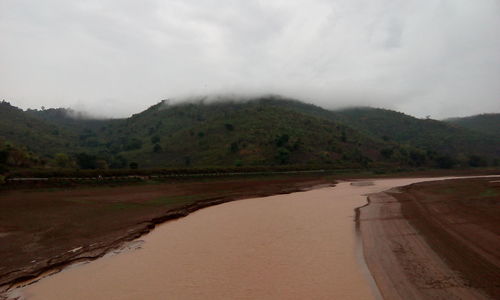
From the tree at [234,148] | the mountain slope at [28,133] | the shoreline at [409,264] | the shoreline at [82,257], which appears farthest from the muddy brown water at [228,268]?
the mountain slope at [28,133]

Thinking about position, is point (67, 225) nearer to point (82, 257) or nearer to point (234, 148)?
point (82, 257)

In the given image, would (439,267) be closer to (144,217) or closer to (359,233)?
(359,233)

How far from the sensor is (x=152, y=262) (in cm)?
1541

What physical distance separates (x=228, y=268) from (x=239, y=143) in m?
93.6

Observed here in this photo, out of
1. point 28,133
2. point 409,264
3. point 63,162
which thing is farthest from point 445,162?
point 28,133

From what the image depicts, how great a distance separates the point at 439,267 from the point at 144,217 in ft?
68.4

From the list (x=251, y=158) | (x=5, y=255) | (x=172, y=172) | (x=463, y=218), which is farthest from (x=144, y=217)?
(x=251, y=158)

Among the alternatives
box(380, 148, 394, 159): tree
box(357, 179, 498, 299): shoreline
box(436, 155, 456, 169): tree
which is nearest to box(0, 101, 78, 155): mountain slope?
box(357, 179, 498, 299): shoreline

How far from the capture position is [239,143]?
107562 millimetres

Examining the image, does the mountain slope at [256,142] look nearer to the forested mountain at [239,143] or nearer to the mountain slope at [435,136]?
the forested mountain at [239,143]

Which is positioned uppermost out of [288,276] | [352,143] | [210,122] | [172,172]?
[210,122]

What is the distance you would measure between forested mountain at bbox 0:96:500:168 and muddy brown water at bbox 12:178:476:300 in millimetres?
60656

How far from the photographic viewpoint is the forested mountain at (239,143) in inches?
3970

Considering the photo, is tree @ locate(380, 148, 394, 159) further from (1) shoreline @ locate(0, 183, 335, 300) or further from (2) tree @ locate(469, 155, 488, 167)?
(1) shoreline @ locate(0, 183, 335, 300)
